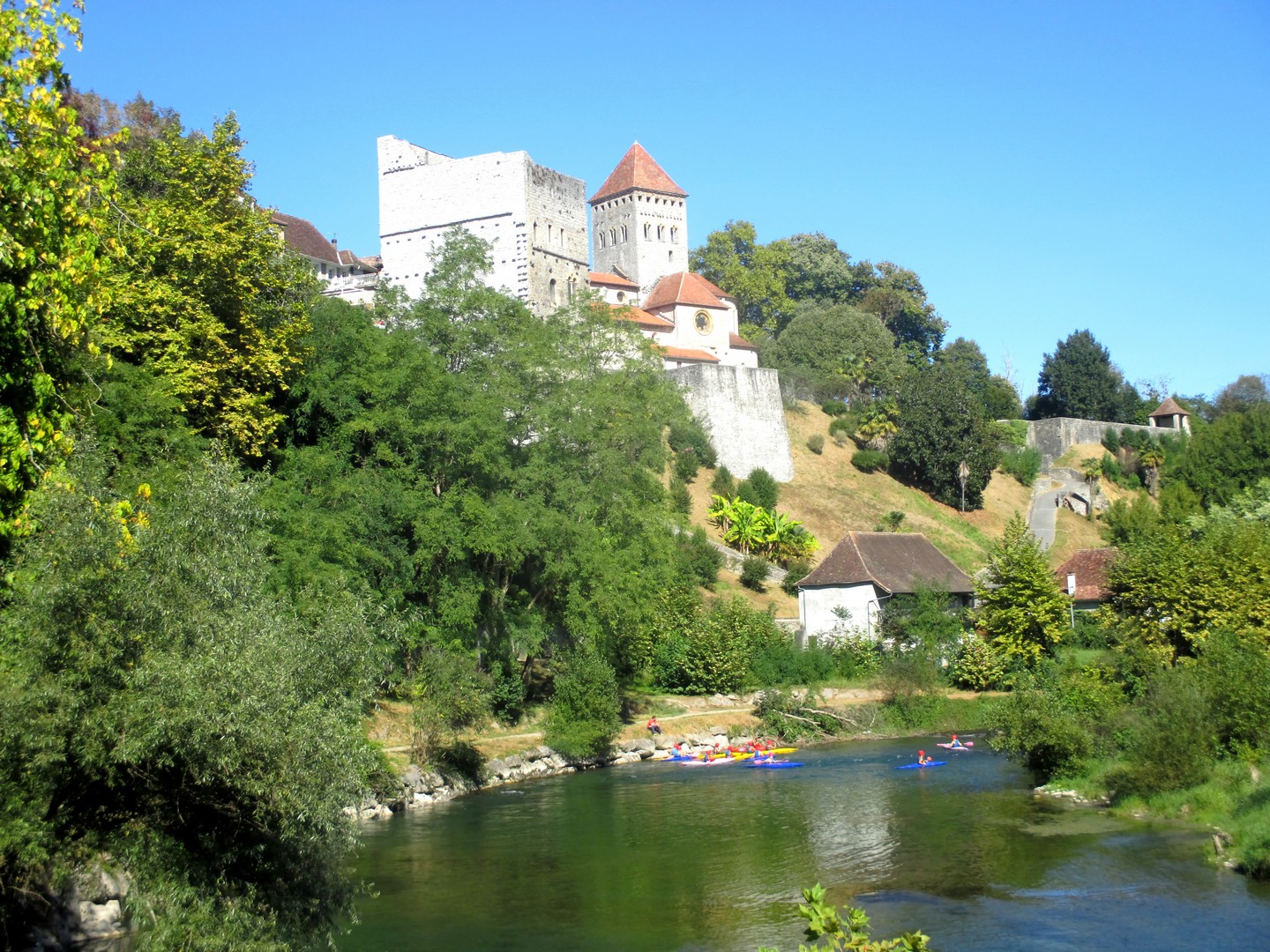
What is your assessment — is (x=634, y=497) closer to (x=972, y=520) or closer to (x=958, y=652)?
(x=958, y=652)

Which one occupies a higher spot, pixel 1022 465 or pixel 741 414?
pixel 741 414

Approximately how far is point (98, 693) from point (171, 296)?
45.5ft

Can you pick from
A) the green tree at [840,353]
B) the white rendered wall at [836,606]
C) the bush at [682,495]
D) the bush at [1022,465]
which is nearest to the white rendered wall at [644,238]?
the green tree at [840,353]

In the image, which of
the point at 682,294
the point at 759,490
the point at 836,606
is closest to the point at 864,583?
the point at 836,606

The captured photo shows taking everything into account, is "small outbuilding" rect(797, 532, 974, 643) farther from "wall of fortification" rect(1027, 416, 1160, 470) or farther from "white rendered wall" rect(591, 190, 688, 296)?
"white rendered wall" rect(591, 190, 688, 296)

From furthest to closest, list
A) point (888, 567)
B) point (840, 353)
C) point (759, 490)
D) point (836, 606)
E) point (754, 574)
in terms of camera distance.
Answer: point (840, 353) < point (759, 490) < point (754, 574) < point (888, 567) < point (836, 606)

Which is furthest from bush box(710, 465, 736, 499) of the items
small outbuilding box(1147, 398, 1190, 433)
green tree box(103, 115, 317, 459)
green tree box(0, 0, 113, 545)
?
green tree box(0, 0, 113, 545)

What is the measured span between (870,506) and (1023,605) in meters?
22.1

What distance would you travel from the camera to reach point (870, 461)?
57.5 meters

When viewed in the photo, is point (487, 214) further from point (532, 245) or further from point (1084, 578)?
point (1084, 578)

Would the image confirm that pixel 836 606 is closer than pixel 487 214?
Yes

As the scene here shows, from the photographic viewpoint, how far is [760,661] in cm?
3528

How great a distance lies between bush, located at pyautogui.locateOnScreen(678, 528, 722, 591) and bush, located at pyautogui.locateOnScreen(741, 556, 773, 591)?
3.06 ft

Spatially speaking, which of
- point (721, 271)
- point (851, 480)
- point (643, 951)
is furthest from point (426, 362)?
point (721, 271)
